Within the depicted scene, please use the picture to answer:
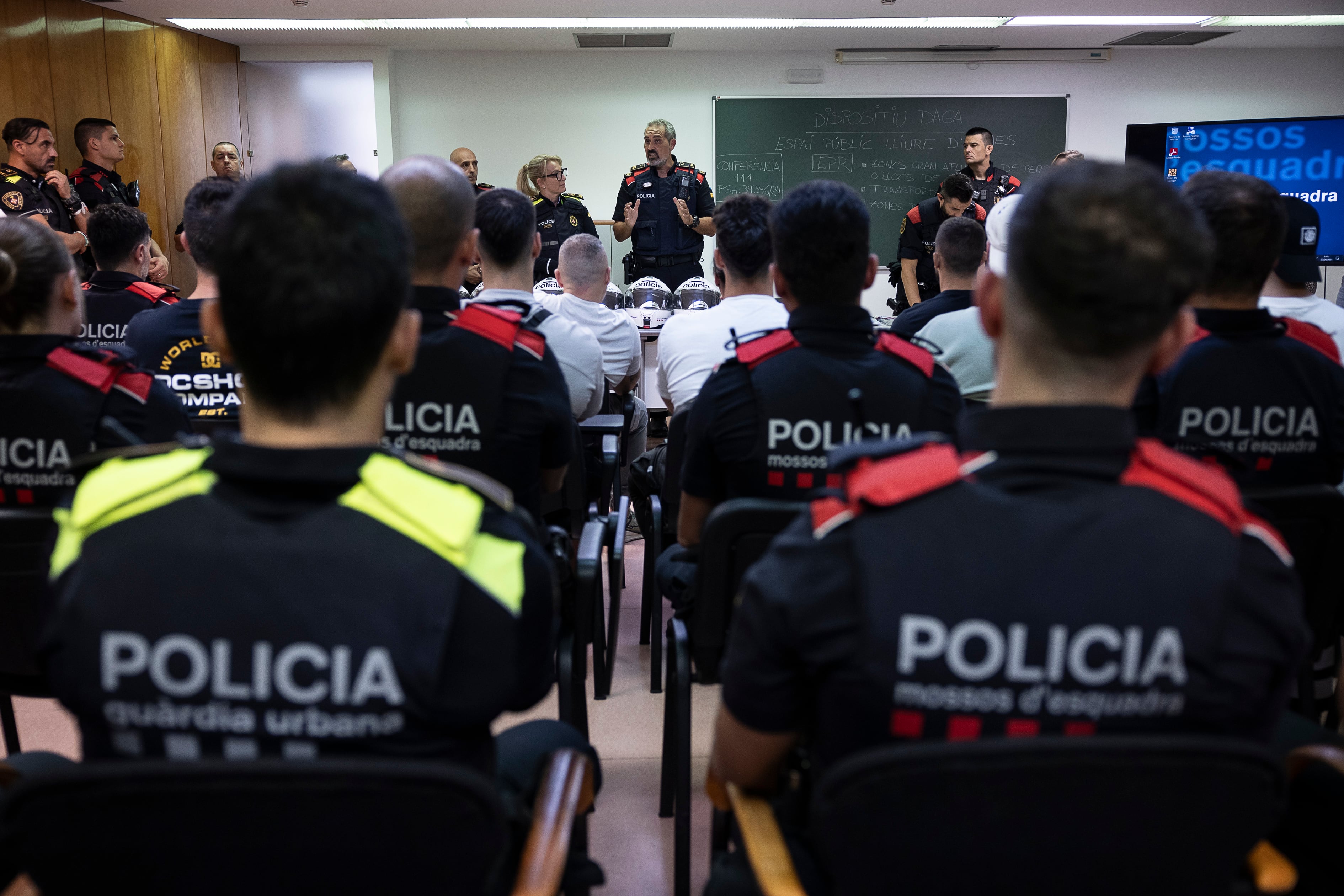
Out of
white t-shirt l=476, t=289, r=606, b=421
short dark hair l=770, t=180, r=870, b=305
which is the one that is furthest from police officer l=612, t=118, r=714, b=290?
short dark hair l=770, t=180, r=870, b=305

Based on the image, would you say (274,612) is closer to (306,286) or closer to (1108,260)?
(306,286)

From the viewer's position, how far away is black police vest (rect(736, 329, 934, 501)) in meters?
1.66

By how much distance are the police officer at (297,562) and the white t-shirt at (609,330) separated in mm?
2314

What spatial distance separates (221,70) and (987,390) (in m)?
7.47

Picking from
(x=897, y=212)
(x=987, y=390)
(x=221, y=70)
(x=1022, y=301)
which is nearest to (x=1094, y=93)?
(x=897, y=212)

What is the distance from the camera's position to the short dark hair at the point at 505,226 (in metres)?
2.44

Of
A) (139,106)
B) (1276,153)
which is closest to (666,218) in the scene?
(139,106)

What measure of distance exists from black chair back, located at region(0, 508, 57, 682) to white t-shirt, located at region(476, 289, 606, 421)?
1.36m

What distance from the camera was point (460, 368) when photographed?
1764mm

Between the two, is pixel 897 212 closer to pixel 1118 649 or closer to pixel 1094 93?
pixel 1094 93

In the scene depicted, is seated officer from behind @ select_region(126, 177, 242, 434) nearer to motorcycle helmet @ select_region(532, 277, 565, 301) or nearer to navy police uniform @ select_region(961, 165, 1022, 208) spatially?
motorcycle helmet @ select_region(532, 277, 565, 301)

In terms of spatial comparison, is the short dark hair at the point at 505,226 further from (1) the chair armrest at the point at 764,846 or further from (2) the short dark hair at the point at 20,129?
(2) the short dark hair at the point at 20,129

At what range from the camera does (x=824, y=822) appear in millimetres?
729

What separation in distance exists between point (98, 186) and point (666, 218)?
3.57 m
